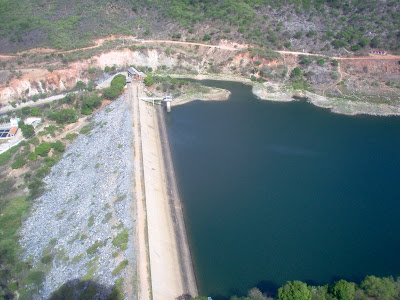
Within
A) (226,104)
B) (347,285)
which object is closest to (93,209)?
(347,285)

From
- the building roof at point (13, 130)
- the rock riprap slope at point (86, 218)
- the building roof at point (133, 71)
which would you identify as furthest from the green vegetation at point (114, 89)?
the building roof at point (13, 130)

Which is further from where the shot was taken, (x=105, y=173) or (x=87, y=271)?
(x=105, y=173)

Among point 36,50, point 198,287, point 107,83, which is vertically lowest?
point 198,287

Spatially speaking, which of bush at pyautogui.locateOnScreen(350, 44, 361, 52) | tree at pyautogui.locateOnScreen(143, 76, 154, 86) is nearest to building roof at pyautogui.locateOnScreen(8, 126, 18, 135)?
tree at pyautogui.locateOnScreen(143, 76, 154, 86)

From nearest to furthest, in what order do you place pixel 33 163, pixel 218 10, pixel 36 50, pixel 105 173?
pixel 105 173
pixel 33 163
pixel 36 50
pixel 218 10

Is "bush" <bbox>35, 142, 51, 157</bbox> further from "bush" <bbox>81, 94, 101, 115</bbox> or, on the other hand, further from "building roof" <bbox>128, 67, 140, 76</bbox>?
"building roof" <bbox>128, 67, 140, 76</bbox>

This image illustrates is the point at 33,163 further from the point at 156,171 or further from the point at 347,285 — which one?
the point at 347,285

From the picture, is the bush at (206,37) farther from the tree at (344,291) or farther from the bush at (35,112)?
the tree at (344,291)
